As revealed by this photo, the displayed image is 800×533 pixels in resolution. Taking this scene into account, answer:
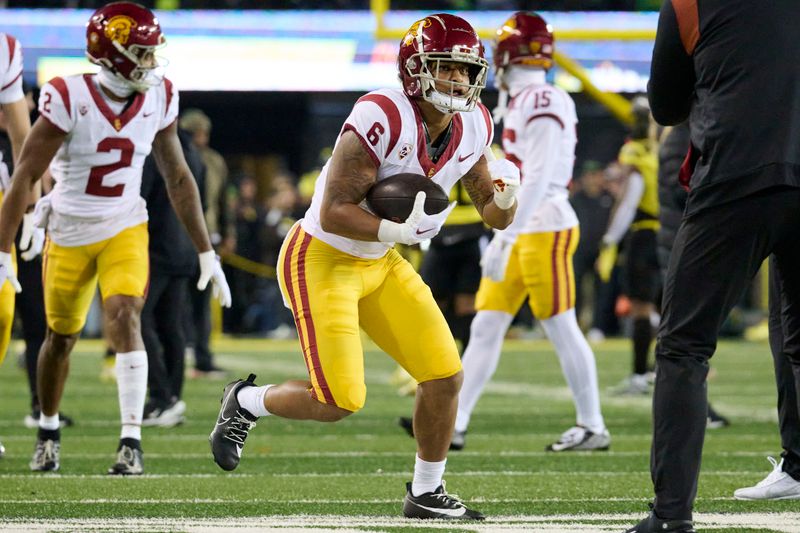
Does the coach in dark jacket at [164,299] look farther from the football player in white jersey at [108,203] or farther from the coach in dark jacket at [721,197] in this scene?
the coach in dark jacket at [721,197]

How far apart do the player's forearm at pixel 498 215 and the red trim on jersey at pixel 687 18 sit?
2.93 feet

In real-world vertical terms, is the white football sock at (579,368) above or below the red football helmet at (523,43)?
below

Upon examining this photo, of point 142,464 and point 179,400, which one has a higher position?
point 142,464

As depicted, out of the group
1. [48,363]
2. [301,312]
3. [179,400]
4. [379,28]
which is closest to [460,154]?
[301,312]

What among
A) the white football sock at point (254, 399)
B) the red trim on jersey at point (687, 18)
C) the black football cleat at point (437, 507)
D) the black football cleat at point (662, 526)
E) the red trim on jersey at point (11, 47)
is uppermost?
the red trim on jersey at point (687, 18)

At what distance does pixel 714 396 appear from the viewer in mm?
8562

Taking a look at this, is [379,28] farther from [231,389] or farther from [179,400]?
[231,389]

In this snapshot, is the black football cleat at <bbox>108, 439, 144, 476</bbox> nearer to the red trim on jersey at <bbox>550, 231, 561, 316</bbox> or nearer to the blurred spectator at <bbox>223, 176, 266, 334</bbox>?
the red trim on jersey at <bbox>550, 231, 561, 316</bbox>

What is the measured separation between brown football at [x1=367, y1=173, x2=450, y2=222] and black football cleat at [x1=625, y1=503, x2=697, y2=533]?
1.08 metres

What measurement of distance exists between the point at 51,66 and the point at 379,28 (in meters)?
6.92

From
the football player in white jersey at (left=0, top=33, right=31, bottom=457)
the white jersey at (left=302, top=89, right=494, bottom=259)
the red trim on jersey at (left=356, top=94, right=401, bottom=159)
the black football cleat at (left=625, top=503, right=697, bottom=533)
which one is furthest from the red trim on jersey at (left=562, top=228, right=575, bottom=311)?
the black football cleat at (left=625, top=503, right=697, bottom=533)

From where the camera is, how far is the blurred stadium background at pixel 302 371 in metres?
4.33

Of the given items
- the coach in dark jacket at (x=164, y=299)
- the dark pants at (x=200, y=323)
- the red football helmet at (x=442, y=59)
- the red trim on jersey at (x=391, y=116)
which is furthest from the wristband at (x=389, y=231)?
the dark pants at (x=200, y=323)

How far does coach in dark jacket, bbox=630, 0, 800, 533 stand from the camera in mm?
3500
